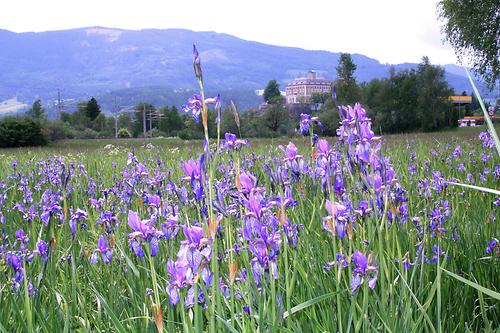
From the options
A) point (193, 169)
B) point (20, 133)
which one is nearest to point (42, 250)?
point (193, 169)

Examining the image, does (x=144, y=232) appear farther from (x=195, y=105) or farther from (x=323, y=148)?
(x=323, y=148)

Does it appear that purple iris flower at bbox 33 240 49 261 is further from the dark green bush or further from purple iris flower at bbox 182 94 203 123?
the dark green bush

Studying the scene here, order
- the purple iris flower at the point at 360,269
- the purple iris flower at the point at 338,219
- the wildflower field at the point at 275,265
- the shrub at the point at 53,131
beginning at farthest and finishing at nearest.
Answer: the shrub at the point at 53,131, the purple iris flower at the point at 338,219, the purple iris flower at the point at 360,269, the wildflower field at the point at 275,265

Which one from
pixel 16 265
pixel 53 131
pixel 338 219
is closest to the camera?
pixel 338 219

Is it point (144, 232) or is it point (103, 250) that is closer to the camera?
point (144, 232)

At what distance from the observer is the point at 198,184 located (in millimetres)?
1729

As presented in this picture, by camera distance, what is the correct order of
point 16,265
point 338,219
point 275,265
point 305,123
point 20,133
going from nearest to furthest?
point 275,265 → point 338,219 → point 16,265 → point 305,123 → point 20,133

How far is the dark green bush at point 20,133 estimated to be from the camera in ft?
116

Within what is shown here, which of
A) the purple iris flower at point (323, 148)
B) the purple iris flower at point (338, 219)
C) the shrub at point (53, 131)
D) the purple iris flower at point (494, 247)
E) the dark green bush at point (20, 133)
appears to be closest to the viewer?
the purple iris flower at point (338, 219)

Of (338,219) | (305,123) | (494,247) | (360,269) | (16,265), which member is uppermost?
(305,123)

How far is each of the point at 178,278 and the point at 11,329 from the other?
51.8 inches

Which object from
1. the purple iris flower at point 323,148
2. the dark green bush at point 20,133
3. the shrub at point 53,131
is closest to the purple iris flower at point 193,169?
the purple iris flower at point 323,148

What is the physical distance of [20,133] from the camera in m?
35.7

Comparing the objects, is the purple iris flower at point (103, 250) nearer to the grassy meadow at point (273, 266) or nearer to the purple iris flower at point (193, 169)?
the grassy meadow at point (273, 266)
